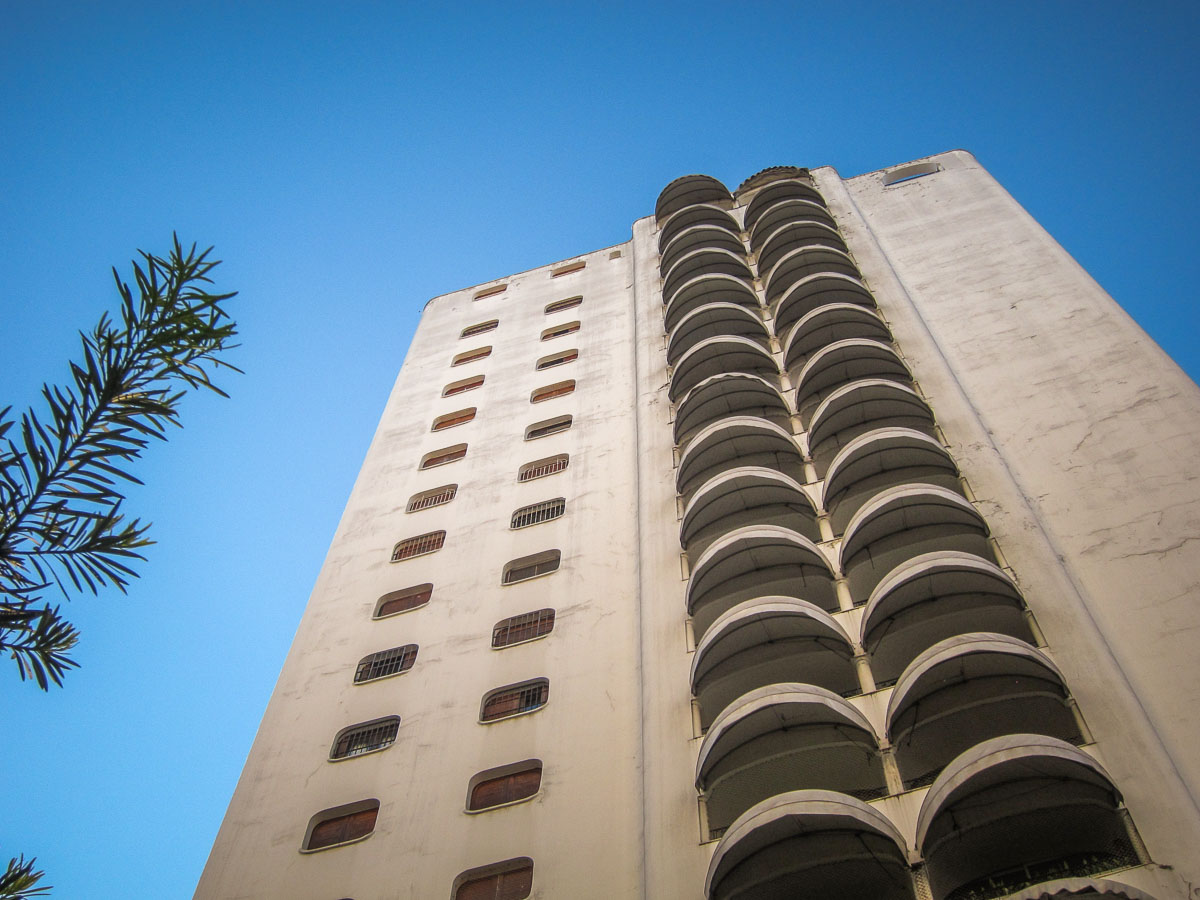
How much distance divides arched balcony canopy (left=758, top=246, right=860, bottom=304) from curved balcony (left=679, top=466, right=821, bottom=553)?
8.37 metres

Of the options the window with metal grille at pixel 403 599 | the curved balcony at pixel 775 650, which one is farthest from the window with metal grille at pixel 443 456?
the curved balcony at pixel 775 650

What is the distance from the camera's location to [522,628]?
52.2 ft

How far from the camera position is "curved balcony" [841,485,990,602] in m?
13.0

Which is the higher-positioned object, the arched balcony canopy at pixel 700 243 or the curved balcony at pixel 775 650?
the arched balcony canopy at pixel 700 243

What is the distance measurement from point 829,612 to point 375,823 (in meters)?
7.63

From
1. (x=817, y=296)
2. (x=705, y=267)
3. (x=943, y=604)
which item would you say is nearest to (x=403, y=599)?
(x=943, y=604)

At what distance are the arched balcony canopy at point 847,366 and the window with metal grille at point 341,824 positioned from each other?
1108 centimetres

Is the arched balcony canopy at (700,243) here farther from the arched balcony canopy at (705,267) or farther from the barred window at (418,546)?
the barred window at (418,546)

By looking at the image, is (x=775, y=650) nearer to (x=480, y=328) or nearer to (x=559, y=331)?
(x=559, y=331)

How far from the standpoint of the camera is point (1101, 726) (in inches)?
401

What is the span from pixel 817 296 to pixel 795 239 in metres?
3.92

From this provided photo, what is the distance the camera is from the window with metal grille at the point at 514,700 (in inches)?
563

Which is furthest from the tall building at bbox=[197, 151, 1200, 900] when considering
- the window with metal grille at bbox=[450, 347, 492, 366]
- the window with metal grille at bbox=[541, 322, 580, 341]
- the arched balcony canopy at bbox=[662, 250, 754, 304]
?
the window with metal grille at bbox=[450, 347, 492, 366]

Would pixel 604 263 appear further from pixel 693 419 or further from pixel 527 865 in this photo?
pixel 527 865
